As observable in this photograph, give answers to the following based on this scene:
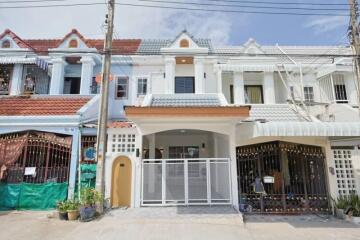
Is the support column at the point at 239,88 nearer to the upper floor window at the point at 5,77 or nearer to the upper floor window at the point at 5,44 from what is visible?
the upper floor window at the point at 5,77

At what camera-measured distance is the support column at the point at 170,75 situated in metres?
14.0

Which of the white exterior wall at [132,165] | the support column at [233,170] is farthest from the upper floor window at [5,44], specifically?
the support column at [233,170]

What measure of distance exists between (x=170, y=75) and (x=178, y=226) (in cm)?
896

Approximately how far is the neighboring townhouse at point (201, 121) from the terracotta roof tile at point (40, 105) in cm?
11

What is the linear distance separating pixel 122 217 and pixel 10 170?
237 inches

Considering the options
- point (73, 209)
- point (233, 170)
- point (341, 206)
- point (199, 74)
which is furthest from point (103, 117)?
point (341, 206)

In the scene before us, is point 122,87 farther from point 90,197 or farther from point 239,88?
point 90,197

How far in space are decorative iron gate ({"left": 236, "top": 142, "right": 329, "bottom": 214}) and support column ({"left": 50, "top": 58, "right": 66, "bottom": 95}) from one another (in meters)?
10.8

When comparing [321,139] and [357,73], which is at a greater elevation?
[357,73]

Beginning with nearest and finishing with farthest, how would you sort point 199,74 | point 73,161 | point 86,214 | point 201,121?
point 86,214
point 201,121
point 73,161
point 199,74

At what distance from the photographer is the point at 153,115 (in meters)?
8.41

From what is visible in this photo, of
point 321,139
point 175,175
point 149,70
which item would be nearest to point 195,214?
point 175,175

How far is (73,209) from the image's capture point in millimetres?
8336

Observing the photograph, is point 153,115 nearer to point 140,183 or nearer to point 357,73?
point 140,183
